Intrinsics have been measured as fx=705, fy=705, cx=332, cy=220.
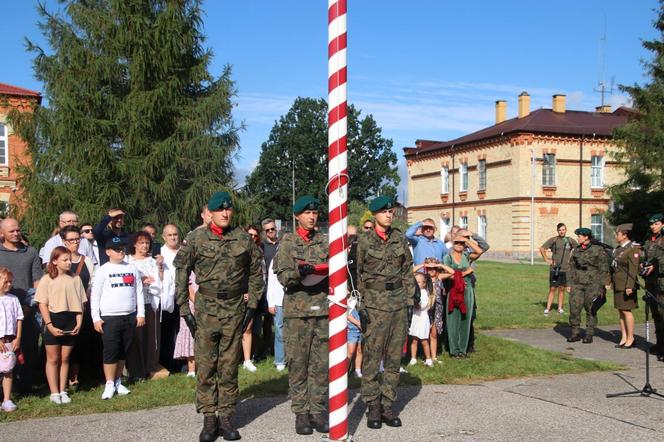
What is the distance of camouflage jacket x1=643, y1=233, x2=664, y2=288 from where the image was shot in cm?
1089

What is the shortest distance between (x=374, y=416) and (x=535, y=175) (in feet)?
155

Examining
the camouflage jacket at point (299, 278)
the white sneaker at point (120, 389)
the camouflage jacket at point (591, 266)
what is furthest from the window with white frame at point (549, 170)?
the camouflage jacket at point (299, 278)

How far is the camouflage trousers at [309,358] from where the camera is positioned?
6.91 metres

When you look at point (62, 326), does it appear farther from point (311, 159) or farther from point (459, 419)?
point (311, 159)

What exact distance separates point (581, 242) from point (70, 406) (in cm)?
918

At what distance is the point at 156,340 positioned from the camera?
30.3ft

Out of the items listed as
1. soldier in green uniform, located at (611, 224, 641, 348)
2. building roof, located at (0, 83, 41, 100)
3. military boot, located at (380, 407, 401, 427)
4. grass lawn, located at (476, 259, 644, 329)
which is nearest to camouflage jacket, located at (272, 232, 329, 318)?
military boot, located at (380, 407, 401, 427)

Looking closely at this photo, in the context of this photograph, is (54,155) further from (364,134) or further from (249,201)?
(364,134)

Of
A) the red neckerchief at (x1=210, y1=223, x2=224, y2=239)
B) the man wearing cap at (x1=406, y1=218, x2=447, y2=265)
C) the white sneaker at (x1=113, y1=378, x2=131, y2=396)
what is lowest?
the white sneaker at (x1=113, y1=378, x2=131, y2=396)

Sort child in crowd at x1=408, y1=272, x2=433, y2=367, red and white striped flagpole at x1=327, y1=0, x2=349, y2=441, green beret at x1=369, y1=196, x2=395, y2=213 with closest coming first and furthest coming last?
red and white striped flagpole at x1=327, y1=0, x2=349, y2=441 → green beret at x1=369, y1=196, x2=395, y2=213 → child in crowd at x1=408, y1=272, x2=433, y2=367

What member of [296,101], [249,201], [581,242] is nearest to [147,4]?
[249,201]

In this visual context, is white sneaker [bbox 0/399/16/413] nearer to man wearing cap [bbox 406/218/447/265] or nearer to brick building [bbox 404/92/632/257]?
man wearing cap [bbox 406/218/447/265]

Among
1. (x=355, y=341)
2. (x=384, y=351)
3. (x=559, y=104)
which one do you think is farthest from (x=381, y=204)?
(x=559, y=104)

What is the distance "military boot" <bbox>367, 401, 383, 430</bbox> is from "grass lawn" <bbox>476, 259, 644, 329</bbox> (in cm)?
775
